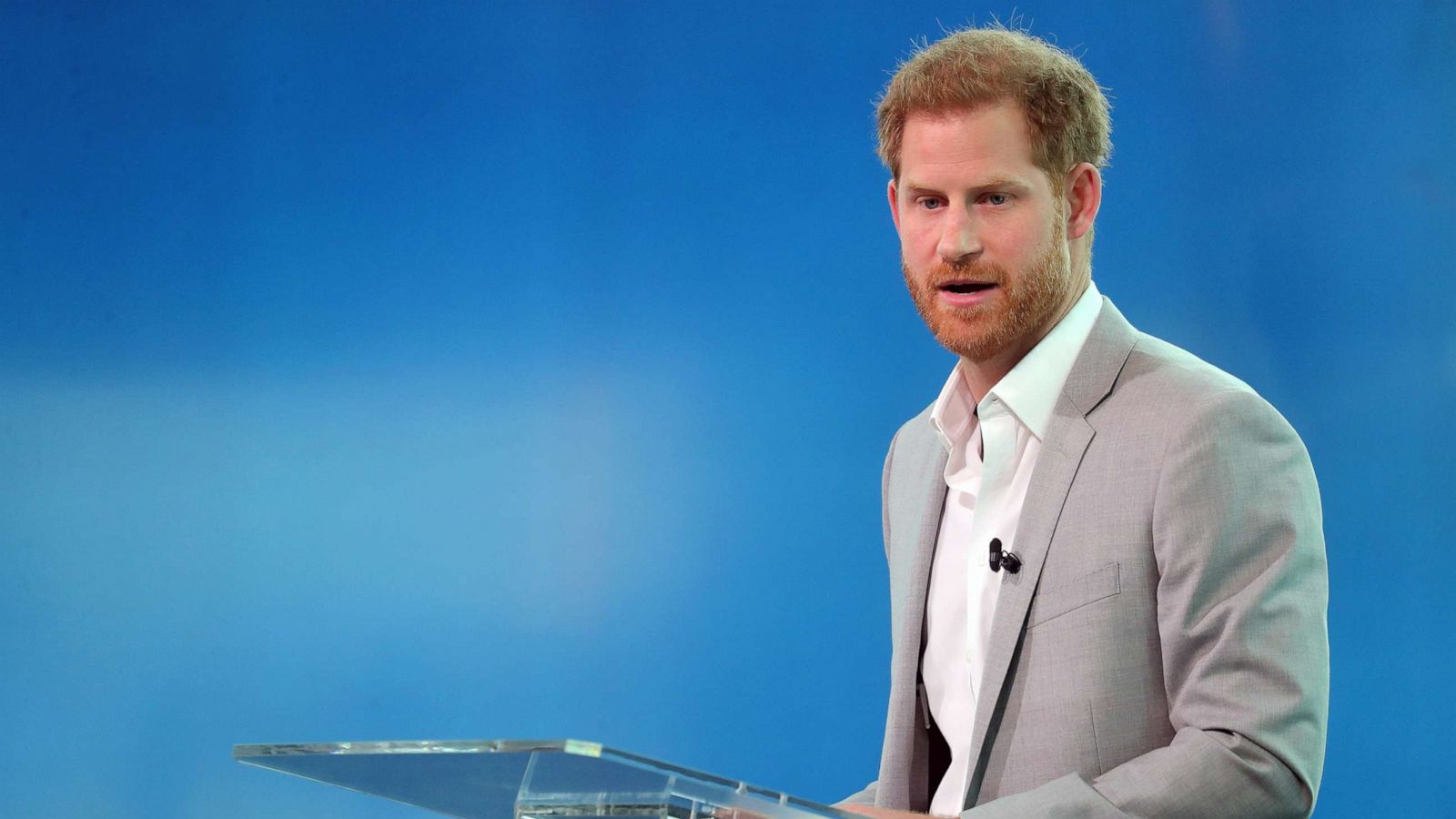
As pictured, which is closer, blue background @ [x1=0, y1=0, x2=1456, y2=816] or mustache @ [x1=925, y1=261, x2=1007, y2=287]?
mustache @ [x1=925, y1=261, x2=1007, y2=287]

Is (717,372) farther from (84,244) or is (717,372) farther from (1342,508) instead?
(84,244)

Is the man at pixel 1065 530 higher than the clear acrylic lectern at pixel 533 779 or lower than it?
higher

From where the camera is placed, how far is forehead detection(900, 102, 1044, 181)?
170cm

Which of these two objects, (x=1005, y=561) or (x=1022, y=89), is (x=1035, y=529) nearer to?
(x=1005, y=561)

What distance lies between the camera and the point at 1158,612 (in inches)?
60.7

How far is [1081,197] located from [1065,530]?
46 centimetres

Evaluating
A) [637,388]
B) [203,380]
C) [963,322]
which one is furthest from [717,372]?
[963,322]

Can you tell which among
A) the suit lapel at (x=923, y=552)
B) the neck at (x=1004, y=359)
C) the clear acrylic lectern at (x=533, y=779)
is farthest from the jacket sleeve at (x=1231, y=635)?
the clear acrylic lectern at (x=533, y=779)

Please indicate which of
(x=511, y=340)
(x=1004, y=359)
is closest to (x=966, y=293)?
(x=1004, y=359)

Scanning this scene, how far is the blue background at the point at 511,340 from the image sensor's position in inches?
113

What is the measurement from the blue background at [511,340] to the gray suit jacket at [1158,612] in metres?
1.31

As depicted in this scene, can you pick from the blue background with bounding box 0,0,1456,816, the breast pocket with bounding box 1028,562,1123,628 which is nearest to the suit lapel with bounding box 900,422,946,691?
the breast pocket with bounding box 1028,562,1123,628

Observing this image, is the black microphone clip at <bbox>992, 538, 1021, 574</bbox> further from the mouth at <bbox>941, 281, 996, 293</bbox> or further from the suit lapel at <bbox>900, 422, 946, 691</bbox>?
the mouth at <bbox>941, 281, 996, 293</bbox>

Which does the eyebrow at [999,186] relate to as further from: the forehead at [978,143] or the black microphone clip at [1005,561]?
the black microphone clip at [1005,561]
